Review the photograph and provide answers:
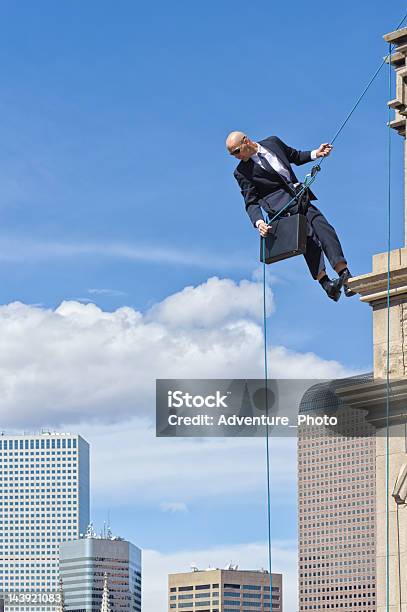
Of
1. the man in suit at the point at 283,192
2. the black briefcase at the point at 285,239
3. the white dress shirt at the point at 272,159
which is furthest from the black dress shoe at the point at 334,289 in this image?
the white dress shirt at the point at 272,159

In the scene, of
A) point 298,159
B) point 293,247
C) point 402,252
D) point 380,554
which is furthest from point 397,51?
point 380,554

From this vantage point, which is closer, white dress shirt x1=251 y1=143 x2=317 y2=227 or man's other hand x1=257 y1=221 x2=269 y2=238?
man's other hand x1=257 y1=221 x2=269 y2=238

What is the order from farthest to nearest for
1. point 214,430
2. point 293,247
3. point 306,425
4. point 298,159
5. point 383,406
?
point 306,425, point 383,406, point 214,430, point 298,159, point 293,247

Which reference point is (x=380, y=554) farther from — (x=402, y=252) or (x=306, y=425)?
(x=402, y=252)

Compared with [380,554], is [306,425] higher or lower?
higher

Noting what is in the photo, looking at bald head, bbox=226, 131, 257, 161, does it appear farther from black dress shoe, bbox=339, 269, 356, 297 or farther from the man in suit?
black dress shoe, bbox=339, 269, 356, 297

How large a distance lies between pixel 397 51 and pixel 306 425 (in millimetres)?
5444

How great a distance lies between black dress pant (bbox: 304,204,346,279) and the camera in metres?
15.7

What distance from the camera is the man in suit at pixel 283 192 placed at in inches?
619

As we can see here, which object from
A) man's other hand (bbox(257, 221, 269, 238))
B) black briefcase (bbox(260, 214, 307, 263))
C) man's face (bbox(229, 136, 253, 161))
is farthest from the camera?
man's face (bbox(229, 136, 253, 161))

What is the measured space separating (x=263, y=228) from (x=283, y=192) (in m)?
0.80

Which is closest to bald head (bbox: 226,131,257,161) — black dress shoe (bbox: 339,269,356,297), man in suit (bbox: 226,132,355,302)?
man in suit (bbox: 226,132,355,302)

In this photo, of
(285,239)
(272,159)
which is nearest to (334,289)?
(285,239)

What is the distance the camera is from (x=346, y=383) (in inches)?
764
